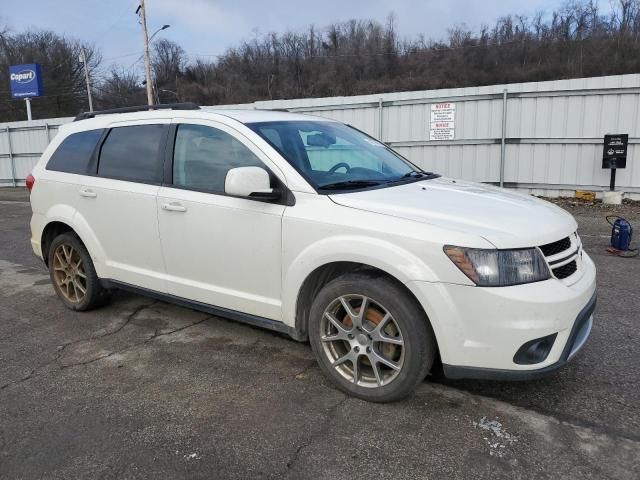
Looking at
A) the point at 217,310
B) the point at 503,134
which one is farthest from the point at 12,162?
the point at 217,310

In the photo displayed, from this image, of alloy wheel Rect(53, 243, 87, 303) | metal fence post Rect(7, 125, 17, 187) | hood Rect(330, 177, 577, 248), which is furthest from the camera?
metal fence post Rect(7, 125, 17, 187)

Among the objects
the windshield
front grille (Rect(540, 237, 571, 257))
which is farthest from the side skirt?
front grille (Rect(540, 237, 571, 257))

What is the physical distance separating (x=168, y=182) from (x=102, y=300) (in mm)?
1608

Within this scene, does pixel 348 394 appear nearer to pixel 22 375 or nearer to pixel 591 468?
pixel 591 468

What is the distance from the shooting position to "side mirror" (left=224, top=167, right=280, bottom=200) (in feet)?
10.6

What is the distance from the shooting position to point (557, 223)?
3123 mm

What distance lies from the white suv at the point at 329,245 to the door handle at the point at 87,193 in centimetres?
1

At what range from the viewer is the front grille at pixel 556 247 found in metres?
2.88

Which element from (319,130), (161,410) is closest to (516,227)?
(319,130)

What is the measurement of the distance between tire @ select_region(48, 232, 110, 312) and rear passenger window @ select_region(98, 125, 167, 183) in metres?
0.77

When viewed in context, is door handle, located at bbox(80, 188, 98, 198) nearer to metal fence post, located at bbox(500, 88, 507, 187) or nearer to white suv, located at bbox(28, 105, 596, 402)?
white suv, located at bbox(28, 105, 596, 402)

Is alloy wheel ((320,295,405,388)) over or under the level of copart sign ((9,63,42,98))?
under

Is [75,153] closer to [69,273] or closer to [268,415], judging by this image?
[69,273]

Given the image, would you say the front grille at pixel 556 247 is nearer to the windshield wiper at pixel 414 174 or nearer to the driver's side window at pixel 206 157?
the windshield wiper at pixel 414 174
